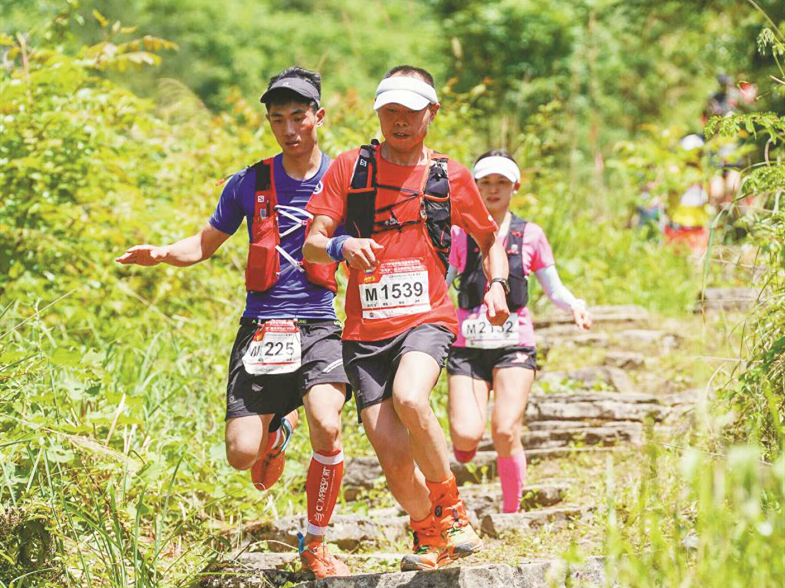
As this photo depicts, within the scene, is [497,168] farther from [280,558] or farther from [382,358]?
[280,558]

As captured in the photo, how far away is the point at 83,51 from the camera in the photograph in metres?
7.16

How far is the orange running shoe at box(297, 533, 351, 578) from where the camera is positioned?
13.9ft

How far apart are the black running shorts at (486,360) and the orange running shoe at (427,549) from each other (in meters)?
1.68

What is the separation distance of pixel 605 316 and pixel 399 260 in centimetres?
580

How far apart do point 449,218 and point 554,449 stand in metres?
2.70

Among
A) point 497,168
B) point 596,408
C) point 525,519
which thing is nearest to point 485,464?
point 596,408

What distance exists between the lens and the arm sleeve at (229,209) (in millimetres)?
4762

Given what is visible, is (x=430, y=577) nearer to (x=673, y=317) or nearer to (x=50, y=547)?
(x=50, y=547)

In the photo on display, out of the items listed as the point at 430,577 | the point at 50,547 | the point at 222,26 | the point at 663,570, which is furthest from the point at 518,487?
the point at 222,26

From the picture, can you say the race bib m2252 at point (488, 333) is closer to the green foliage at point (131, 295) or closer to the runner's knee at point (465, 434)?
the runner's knee at point (465, 434)

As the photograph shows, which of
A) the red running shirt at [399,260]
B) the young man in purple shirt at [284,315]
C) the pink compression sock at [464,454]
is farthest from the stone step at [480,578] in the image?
the pink compression sock at [464,454]

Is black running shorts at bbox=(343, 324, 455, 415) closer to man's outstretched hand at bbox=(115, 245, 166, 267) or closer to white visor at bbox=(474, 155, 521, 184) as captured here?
man's outstretched hand at bbox=(115, 245, 166, 267)

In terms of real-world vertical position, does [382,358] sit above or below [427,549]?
above

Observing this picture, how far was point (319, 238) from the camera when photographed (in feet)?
13.5
